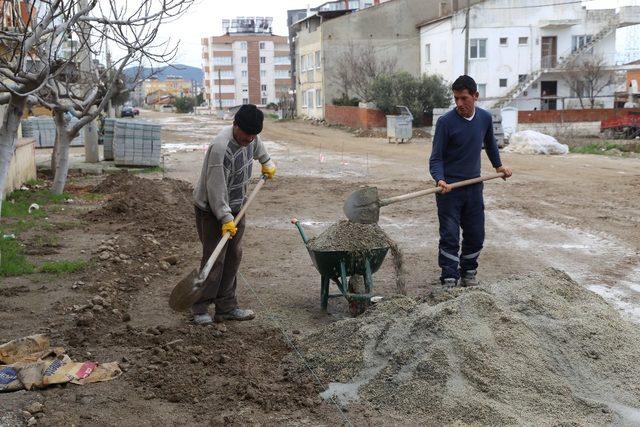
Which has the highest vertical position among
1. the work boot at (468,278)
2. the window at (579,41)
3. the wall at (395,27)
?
the wall at (395,27)

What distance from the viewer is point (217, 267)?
19.6 ft

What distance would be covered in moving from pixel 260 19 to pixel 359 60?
3228 inches

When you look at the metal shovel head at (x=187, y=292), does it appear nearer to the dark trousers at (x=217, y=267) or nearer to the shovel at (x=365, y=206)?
the dark trousers at (x=217, y=267)

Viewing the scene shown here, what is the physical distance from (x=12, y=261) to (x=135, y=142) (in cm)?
1206

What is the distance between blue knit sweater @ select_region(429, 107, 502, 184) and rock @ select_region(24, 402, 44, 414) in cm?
394

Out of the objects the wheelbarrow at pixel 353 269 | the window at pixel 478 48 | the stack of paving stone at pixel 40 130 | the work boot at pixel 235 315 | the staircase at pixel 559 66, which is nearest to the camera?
the wheelbarrow at pixel 353 269

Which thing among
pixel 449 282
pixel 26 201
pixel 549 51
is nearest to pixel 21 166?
pixel 26 201

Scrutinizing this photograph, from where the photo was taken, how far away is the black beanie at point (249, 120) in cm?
560

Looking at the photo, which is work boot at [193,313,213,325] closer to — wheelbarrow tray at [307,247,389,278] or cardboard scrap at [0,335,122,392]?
wheelbarrow tray at [307,247,389,278]

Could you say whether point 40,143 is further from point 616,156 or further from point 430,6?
point 430,6

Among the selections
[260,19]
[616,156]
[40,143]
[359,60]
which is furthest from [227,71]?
[616,156]

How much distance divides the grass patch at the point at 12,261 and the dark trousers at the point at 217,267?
259 centimetres

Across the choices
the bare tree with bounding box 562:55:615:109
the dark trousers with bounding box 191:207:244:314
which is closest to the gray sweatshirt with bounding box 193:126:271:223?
the dark trousers with bounding box 191:207:244:314

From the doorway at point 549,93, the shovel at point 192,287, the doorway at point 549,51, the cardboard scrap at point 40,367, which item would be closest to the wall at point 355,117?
the doorway at point 549,93
